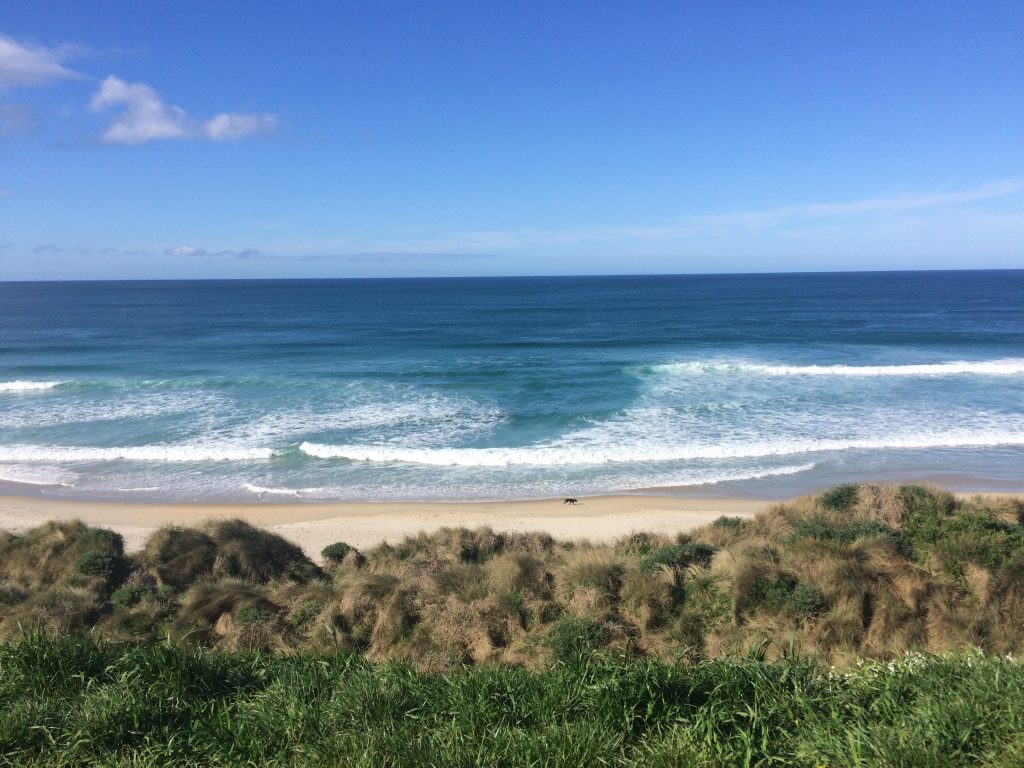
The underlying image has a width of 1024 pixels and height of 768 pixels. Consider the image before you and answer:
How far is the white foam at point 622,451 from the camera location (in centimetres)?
2011

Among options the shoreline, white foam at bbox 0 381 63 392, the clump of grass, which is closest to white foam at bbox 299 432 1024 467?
the shoreline

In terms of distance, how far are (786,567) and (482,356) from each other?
102 feet

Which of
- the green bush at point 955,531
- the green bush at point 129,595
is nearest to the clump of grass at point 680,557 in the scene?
the green bush at point 955,531

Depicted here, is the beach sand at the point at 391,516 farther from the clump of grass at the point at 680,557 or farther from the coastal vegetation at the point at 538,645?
the clump of grass at the point at 680,557

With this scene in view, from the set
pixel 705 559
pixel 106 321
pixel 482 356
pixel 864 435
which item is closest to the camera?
pixel 705 559

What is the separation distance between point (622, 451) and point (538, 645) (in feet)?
44.8

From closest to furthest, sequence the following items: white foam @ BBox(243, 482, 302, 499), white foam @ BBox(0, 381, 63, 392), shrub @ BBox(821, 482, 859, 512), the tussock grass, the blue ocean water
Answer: the tussock grass → shrub @ BBox(821, 482, 859, 512) → white foam @ BBox(243, 482, 302, 499) → the blue ocean water → white foam @ BBox(0, 381, 63, 392)

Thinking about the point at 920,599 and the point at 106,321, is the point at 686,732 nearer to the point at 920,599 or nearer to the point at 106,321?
the point at 920,599

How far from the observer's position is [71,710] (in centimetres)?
402

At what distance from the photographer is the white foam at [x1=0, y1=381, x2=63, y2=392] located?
1191 inches

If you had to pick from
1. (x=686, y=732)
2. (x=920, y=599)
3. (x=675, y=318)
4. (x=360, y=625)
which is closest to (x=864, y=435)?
(x=920, y=599)

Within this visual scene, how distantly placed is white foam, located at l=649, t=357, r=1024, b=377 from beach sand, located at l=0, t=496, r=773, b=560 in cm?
1822

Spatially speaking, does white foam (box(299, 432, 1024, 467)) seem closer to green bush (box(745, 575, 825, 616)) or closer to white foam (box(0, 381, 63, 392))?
green bush (box(745, 575, 825, 616))

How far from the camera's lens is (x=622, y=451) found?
20.6m
